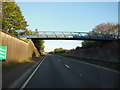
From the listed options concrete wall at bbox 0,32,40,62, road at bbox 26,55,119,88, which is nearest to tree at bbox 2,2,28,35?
concrete wall at bbox 0,32,40,62

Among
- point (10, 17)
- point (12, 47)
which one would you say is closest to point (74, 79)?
point (12, 47)

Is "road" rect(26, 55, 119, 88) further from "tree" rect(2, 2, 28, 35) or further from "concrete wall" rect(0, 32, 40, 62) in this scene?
"tree" rect(2, 2, 28, 35)

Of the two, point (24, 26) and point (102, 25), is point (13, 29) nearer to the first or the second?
point (24, 26)

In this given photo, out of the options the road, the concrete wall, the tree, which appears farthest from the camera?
the tree

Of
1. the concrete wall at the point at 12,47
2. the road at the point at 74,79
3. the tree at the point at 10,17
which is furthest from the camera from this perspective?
the tree at the point at 10,17

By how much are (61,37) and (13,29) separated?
14.3m

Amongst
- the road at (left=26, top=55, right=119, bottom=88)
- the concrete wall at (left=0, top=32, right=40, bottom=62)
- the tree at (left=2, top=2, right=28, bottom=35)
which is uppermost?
the tree at (left=2, top=2, right=28, bottom=35)

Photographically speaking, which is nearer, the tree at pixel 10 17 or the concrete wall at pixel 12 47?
the concrete wall at pixel 12 47

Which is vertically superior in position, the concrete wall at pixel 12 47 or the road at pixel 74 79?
the concrete wall at pixel 12 47

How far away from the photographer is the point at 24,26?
41.0 m

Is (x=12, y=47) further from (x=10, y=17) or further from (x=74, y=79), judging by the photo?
(x=10, y=17)

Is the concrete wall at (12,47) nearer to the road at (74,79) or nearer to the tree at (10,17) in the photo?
the road at (74,79)

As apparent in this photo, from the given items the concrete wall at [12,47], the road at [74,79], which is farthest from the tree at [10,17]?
the road at [74,79]

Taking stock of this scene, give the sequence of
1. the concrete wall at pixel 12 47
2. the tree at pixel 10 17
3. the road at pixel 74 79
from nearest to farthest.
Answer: the road at pixel 74 79, the concrete wall at pixel 12 47, the tree at pixel 10 17
